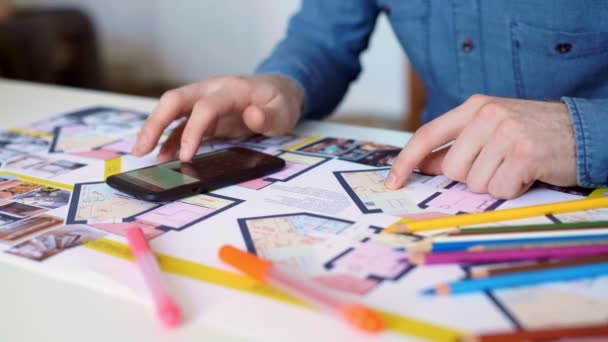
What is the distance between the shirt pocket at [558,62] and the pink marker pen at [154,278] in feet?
1.91

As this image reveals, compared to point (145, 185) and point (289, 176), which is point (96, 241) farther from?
point (289, 176)

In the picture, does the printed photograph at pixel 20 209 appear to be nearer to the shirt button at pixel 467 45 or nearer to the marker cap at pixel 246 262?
the marker cap at pixel 246 262

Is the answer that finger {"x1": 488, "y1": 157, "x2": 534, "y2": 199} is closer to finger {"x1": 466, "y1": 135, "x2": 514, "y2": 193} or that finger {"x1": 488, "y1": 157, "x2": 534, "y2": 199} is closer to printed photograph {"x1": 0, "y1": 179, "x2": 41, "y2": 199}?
finger {"x1": 466, "y1": 135, "x2": 514, "y2": 193}

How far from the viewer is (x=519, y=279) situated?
42cm

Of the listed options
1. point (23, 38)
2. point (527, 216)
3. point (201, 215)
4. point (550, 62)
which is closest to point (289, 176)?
point (201, 215)

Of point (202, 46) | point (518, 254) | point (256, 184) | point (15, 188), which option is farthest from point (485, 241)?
point (202, 46)

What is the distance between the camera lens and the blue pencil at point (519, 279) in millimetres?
420

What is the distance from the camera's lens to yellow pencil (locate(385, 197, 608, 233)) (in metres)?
0.51

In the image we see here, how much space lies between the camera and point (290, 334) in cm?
39

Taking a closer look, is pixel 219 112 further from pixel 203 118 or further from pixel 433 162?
pixel 433 162

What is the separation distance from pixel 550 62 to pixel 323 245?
516mm

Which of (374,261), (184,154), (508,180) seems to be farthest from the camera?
(184,154)

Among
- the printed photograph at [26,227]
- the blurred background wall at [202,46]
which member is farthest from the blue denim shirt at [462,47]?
the blurred background wall at [202,46]

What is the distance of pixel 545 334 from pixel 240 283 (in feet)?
0.65
